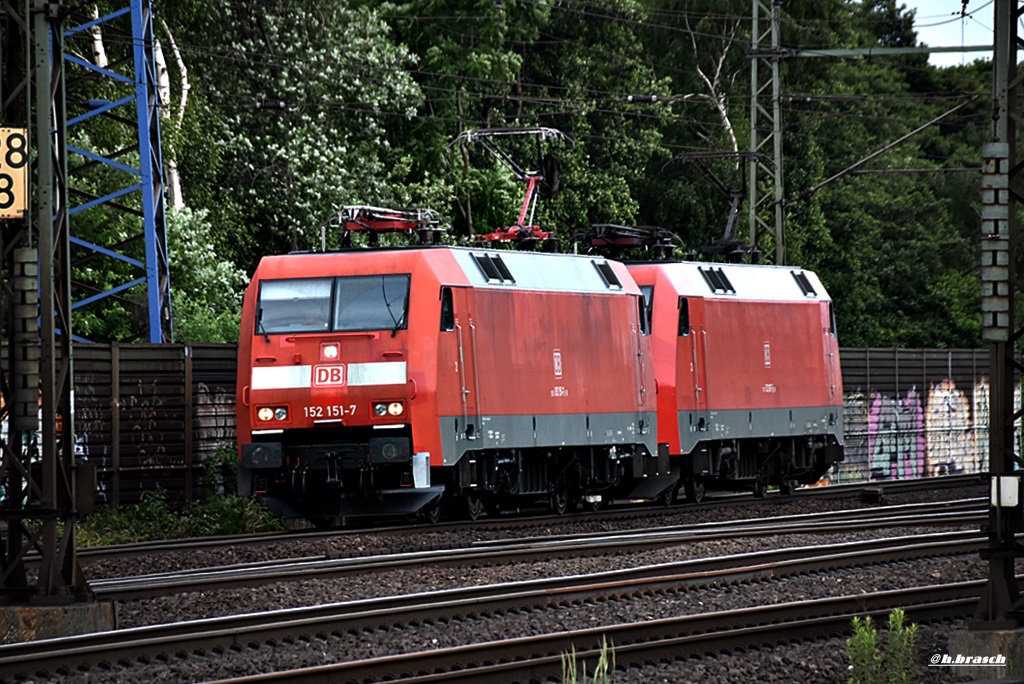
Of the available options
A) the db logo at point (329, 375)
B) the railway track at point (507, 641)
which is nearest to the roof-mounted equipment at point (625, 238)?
the db logo at point (329, 375)

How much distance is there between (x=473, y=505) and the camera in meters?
22.2

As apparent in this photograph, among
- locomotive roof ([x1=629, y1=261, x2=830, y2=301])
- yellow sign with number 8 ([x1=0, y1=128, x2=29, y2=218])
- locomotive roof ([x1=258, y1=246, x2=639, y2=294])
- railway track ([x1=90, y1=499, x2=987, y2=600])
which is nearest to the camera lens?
yellow sign with number 8 ([x1=0, y1=128, x2=29, y2=218])

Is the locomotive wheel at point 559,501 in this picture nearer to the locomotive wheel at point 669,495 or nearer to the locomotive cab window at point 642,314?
the locomotive cab window at point 642,314

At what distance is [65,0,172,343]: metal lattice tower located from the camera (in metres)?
24.5

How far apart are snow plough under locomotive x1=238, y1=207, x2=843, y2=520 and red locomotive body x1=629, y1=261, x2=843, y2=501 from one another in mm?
39

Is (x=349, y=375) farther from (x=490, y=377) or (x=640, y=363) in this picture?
(x=640, y=363)

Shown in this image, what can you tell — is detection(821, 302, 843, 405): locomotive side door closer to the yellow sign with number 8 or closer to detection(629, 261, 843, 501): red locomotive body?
detection(629, 261, 843, 501): red locomotive body

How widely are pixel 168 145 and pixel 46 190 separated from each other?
18.4m

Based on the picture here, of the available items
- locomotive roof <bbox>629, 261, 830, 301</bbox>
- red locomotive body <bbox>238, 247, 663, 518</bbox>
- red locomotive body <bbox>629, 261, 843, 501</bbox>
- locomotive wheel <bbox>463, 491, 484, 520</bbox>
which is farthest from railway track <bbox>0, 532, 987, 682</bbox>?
locomotive roof <bbox>629, 261, 830, 301</bbox>

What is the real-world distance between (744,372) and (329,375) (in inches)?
351

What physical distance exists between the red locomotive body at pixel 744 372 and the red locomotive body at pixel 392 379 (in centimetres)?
352

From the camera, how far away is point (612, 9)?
50.3 meters

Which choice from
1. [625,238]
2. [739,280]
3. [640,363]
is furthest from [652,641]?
[625,238]

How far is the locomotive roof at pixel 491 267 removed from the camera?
2039cm
